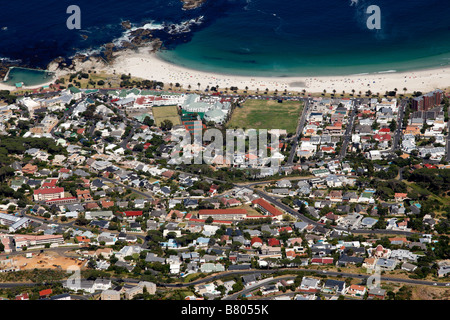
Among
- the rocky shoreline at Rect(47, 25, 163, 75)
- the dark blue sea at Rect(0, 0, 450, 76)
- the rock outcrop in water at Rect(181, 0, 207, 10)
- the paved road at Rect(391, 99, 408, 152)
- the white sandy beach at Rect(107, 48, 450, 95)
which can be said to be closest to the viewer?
the paved road at Rect(391, 99, 408, 152)

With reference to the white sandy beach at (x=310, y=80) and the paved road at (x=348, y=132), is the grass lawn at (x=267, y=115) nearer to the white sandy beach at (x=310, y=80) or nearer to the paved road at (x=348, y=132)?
the white sandy beach at (x=310, y=80)

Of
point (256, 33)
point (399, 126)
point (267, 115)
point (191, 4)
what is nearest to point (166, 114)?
point (267, 115)

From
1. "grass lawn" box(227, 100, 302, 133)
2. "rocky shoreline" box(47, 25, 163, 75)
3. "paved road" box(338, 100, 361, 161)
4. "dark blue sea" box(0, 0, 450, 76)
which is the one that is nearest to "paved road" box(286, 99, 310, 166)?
"grass lawn" box(227, 100, 302, 133)

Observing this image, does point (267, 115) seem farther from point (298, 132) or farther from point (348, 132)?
point (348, 132)

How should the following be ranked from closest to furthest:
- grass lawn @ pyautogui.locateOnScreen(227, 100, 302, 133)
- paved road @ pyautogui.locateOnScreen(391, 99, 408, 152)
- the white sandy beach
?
1. paved road @ pyautogui.locateOnScreen(391, 99, 408, 152)
2. grass lawn @ pyautogui.locateOnScreen(227, 100, 302, 133)
3. the white sandy beach

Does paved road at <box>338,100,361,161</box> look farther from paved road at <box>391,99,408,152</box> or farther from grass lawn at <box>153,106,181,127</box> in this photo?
grass lawn at <box>153,106,181,127</box>
